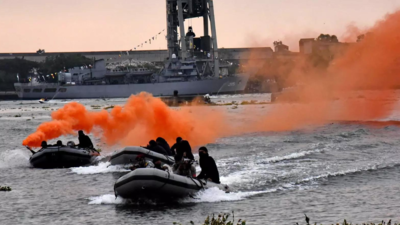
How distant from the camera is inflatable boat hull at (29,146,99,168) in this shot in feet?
120

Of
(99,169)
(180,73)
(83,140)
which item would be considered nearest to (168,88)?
(180,73)

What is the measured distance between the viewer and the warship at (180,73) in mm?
169625

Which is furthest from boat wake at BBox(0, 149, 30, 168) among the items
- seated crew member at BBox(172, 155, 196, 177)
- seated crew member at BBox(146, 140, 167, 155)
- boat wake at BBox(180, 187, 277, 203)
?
boat wake at BBox(180, 187, 277, 203)

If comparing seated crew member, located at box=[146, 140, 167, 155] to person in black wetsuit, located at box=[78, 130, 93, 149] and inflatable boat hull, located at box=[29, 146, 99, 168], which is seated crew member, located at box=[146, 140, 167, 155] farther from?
person in black wetsuit, located at box=[78, 130, 93, 149]

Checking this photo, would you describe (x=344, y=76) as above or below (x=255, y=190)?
above

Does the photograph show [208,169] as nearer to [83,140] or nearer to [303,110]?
[83,140]

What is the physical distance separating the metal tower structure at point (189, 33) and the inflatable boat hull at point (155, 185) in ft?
458

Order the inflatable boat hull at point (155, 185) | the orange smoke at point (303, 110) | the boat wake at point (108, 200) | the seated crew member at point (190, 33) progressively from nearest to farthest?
the inflatable boat hull at point (155, 185)
the boat wake at point (108, 200)
the orange smoke at point (303, 110)
the seated crew member at point (190, 33)

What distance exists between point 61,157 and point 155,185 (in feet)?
43.9

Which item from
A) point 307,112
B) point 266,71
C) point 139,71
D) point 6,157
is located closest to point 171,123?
point 6,157

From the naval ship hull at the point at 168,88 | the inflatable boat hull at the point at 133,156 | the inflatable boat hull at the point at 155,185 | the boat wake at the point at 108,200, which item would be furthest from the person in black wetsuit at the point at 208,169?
the naval ship hull at the point at 168,88

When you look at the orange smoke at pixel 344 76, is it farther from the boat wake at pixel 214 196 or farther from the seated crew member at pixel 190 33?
the seated crew member at pixel 190 33

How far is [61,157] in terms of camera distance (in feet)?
120

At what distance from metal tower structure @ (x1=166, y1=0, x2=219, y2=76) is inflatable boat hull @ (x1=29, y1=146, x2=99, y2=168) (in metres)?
127
